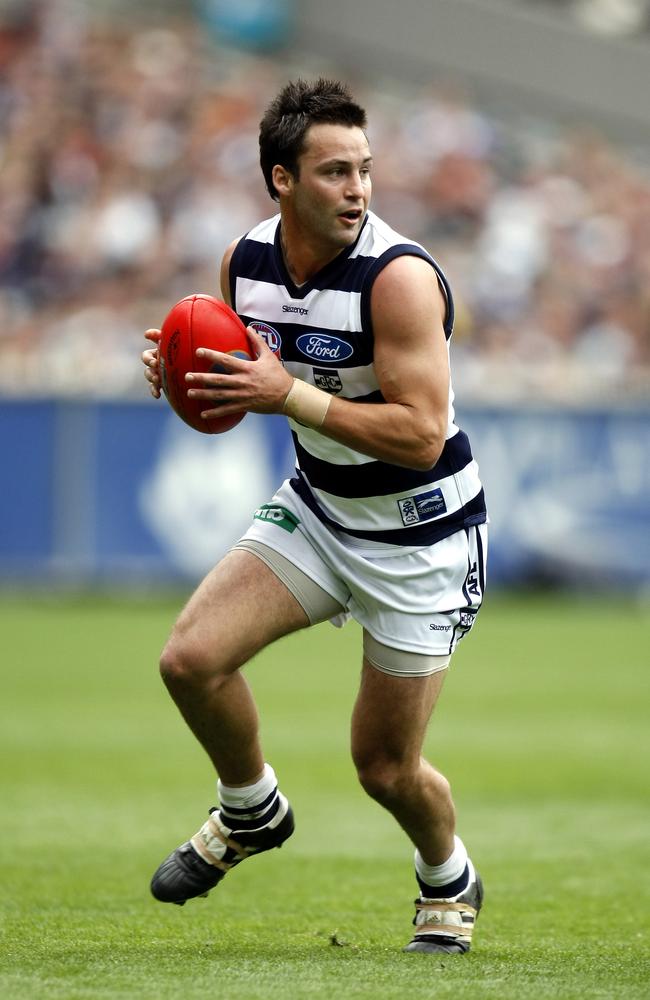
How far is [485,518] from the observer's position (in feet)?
18.1

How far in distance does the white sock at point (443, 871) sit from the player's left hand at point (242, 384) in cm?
162

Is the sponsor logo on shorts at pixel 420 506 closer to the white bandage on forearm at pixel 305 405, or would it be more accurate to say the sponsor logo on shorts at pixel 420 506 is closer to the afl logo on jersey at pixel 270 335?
the white bandage on forearm at pixel 305 405

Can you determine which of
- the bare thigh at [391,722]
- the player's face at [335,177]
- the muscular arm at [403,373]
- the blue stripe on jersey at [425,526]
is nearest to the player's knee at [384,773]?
the bare thigh at [391,722]

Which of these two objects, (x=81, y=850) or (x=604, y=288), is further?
(x=604, y=288)

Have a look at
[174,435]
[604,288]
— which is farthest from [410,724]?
[604,288]

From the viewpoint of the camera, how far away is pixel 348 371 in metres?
5.12

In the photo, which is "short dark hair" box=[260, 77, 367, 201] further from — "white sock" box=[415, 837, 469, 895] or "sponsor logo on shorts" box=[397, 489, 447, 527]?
"white sock" box=[415, 837, 469, 895]

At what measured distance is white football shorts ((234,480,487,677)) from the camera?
5242mm

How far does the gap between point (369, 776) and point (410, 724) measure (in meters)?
0.22

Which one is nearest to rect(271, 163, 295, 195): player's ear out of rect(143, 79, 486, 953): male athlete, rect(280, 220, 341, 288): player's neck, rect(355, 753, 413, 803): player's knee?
rect(143, 79, 486, 953): male athlete

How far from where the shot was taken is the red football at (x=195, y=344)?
5039 millimetres

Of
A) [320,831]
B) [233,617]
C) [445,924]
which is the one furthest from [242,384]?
[320,831]

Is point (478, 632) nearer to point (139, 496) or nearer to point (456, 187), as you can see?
point (139, 496)

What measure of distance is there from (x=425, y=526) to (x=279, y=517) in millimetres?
511
